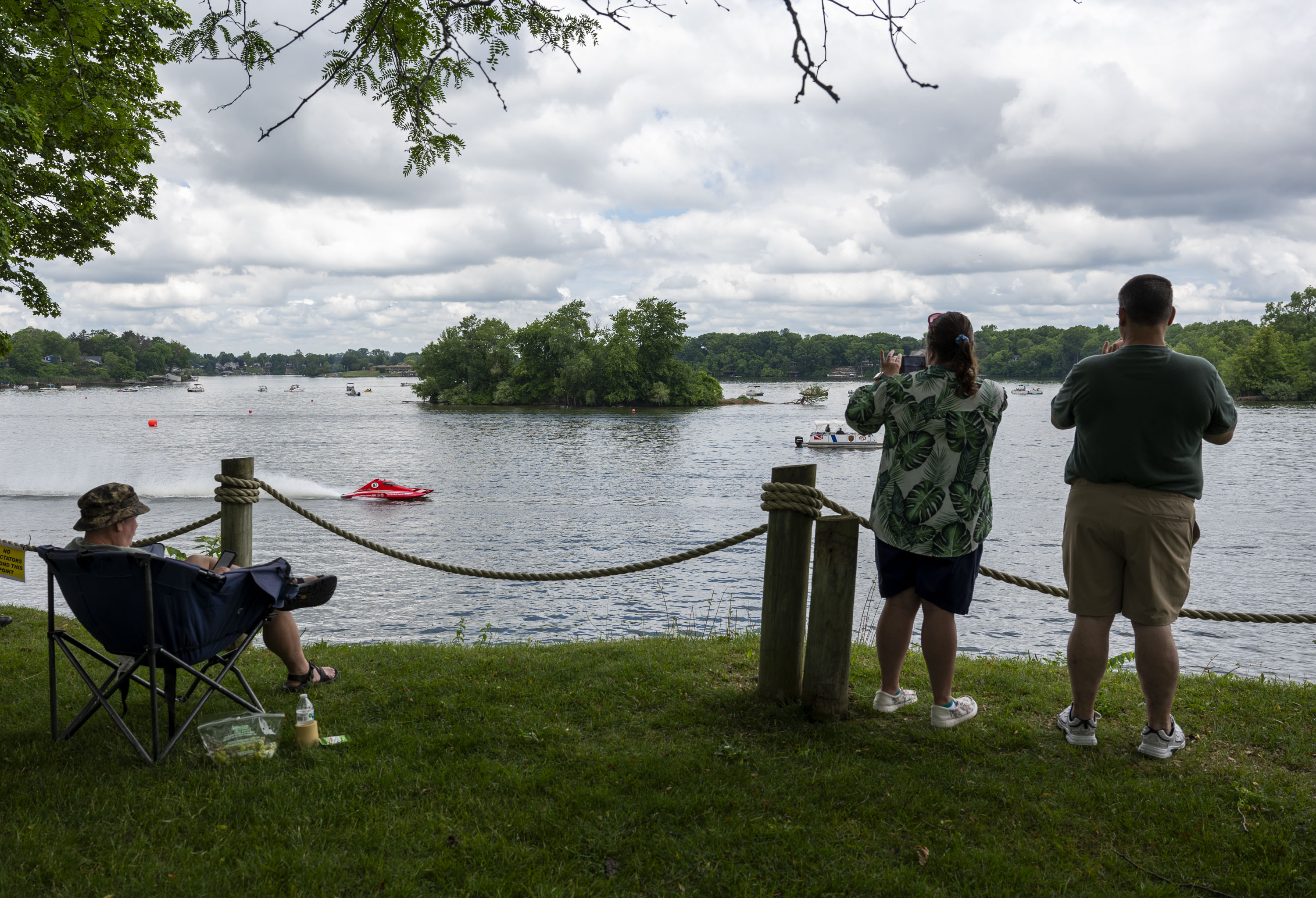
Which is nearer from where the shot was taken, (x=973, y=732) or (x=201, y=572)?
(x=201, y=572)

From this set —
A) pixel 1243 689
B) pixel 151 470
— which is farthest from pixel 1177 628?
pixel 151 470

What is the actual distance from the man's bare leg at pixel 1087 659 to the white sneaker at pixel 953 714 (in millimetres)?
496

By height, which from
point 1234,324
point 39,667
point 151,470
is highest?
point 1234,324

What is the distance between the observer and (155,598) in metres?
3.85

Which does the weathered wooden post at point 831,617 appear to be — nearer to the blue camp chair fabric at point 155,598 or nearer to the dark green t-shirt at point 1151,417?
the dark green t-shirt at point 1151,417

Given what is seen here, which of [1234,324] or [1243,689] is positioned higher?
[1234,324]

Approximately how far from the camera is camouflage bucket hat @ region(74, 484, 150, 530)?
3959mm

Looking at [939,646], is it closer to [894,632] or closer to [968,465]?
[894,632]

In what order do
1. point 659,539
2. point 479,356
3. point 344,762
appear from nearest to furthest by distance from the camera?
point 344,762, point 659,539, point 479,356

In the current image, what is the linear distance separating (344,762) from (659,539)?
2189 centimetres

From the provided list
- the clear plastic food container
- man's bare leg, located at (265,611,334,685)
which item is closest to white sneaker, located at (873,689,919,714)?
the clear plastic food container

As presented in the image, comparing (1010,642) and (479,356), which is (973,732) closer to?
(1010,642)

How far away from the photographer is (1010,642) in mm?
14875

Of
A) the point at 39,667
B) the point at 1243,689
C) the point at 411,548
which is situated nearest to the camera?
the point at 1243,689
